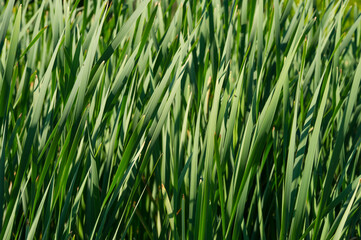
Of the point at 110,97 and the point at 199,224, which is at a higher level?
the point at 110,97

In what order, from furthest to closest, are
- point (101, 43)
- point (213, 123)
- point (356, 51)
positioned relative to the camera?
point (356, 51) → point (101, 43) → point (213, 123)

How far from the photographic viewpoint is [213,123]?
600mm

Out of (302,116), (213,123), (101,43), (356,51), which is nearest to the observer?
(213,123)

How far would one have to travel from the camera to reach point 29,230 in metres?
0.67

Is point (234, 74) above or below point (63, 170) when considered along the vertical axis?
above

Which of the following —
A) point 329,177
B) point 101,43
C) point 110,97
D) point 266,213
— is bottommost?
point 266,213

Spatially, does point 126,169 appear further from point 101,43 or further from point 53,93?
point 101,43

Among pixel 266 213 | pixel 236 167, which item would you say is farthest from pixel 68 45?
pixel 266 213

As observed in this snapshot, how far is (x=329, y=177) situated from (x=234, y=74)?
1.74 ft

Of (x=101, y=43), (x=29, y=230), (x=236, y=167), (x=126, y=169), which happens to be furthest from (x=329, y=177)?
(x=101, y=43)

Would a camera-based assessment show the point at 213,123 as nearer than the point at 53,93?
Yes

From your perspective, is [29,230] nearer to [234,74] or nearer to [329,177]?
[329,177]

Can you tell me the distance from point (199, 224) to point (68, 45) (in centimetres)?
44

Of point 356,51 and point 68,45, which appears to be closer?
point 68,45
